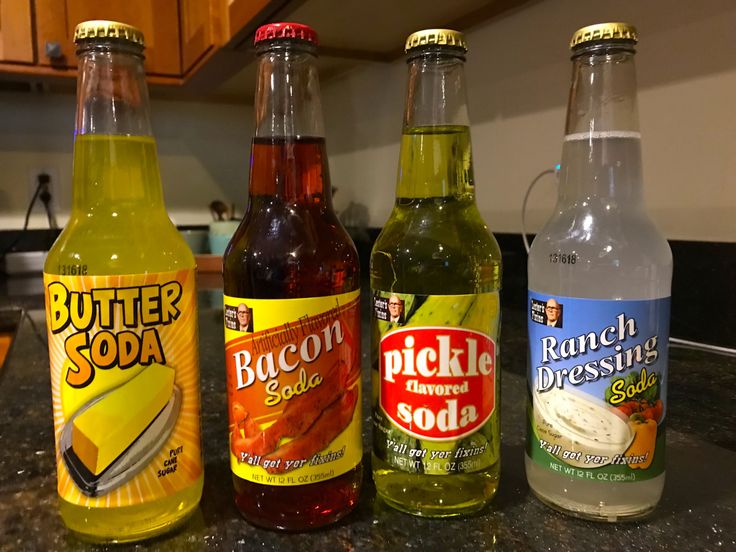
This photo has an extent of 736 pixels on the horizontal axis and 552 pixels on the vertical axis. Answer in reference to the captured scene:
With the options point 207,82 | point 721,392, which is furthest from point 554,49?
point 207,82

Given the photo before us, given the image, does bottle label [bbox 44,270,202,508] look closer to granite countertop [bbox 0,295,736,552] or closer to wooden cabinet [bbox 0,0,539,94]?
granite countertop [bbox 0,295,736,552]

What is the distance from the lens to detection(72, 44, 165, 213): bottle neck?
16.7 inches

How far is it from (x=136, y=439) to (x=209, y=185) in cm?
173

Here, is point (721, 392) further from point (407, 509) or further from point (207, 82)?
point (207, 82)

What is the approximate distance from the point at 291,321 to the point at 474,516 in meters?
0.20

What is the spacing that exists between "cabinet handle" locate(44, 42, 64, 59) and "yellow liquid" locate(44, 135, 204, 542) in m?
1.24

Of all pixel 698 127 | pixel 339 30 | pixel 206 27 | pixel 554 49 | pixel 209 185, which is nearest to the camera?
pixel 698 127

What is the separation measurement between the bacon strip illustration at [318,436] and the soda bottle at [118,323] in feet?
0.23

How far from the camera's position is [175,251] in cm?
43

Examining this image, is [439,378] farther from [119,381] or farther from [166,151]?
[166,151]

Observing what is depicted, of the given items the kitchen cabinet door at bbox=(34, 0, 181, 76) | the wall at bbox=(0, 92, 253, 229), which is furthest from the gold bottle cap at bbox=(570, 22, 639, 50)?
the wall at bbox=(0, 92, 253, 229)

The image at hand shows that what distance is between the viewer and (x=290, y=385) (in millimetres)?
432

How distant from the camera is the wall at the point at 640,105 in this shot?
2.62 ft

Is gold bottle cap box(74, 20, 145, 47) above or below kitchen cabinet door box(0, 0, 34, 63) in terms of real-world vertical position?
below
